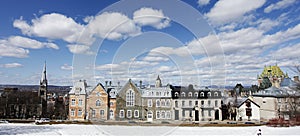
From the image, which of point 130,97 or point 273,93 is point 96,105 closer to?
point 130,97

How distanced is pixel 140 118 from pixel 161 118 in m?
1.91

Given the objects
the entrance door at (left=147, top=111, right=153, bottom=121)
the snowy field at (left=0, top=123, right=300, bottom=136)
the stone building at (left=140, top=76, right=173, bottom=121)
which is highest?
the stone building at (left=140, top=76, right=173, bottom=121)

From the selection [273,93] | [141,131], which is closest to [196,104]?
[273,93]

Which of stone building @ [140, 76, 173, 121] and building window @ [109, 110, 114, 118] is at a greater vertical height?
stone building @ [140, 76, 173, 121]

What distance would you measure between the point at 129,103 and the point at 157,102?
8.99 ft

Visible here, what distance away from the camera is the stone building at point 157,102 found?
73.6ft

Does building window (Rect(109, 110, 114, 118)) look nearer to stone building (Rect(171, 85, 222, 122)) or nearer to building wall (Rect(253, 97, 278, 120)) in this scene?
stone building (Rect(171, 85, 222, 122))

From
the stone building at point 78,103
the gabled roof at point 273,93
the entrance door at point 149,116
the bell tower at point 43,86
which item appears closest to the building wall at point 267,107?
the gabled roof at point 273,93

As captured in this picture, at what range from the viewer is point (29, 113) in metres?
30.4

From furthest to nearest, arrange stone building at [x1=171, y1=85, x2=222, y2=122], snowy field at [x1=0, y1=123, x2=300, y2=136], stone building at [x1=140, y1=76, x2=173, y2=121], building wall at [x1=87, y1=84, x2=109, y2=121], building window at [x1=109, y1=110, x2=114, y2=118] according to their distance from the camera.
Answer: stone building at [x1=171, y1=85, x2=222, y2=122], building window at [x1=109, y1=110, x2=114, y2=118], building wall at [x1=87, y1=84, x2=109, y2=121], stone building at [x1=140, y1=76, x2=173, y2=121], snowy field at [x1=0, y1=123, x2=300, y2=136]

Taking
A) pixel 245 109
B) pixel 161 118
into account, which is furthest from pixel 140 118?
pixel 245 109

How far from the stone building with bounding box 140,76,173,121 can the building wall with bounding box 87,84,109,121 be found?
4.03 metres

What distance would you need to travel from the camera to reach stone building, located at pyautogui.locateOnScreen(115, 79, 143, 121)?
2209 centimetres

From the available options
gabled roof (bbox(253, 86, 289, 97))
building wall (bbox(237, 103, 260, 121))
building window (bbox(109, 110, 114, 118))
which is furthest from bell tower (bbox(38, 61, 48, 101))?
gabled roof (bbox(253, 86, 289, 97))
